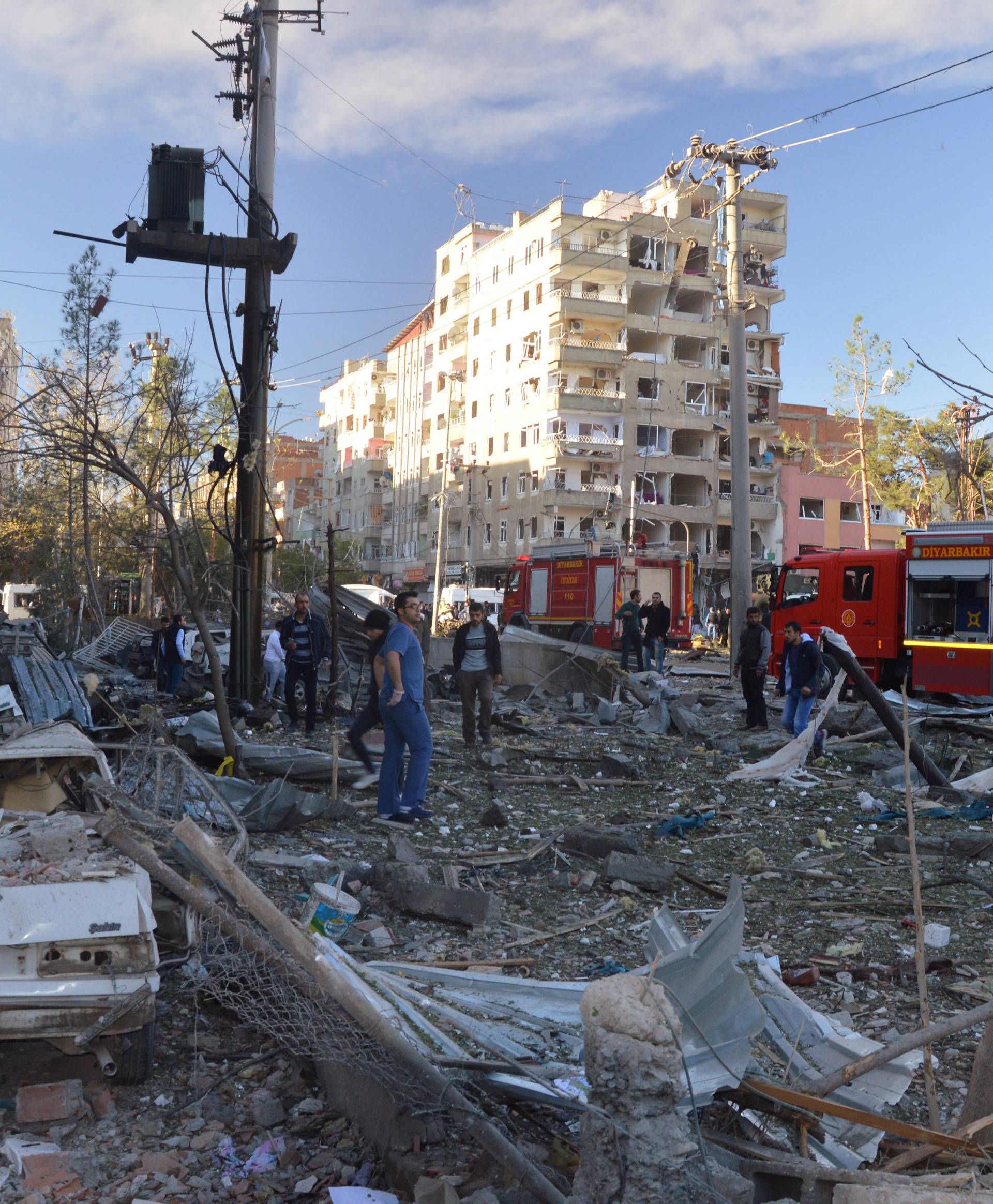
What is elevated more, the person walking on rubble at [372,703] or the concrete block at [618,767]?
the person walking on rubble at [372,703]

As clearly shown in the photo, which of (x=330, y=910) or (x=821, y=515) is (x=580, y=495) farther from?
(x=330, y=910)

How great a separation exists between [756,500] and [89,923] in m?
54.1

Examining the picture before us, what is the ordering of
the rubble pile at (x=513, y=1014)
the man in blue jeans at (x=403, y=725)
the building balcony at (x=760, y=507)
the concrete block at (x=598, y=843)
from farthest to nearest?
the building balcony at (x=760, y=507), the man in blue jeans at (x=403, y=725), the concrete block at (x=598, y=843), the rubble pile at (x=513, y=1014)

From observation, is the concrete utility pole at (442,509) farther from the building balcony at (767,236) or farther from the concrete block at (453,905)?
the concrete block at (453,905)

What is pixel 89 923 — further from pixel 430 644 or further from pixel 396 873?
pixel 430 644

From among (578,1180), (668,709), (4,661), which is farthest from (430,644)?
(578,1180)

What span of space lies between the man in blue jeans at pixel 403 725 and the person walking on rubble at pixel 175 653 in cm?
758

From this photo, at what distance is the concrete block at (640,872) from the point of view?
7156 mm

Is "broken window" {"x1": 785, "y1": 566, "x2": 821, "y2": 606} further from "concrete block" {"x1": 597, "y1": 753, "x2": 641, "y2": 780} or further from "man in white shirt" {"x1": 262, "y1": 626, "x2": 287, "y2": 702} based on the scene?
"man in white shirt" {"x1": 262, "y1": 626, "x2": 287, "y2": 702}

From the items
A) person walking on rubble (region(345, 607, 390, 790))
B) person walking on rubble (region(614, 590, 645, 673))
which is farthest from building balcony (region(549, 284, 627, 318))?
person walking on rubble (region(345, 607, 390, 790))

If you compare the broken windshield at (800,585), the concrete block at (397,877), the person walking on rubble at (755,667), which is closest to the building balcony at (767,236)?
the broken windshield at (800,585)

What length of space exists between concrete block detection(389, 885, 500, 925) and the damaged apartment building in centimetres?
4372

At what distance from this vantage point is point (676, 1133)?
2.66 meters

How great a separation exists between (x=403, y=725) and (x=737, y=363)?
610 inches
